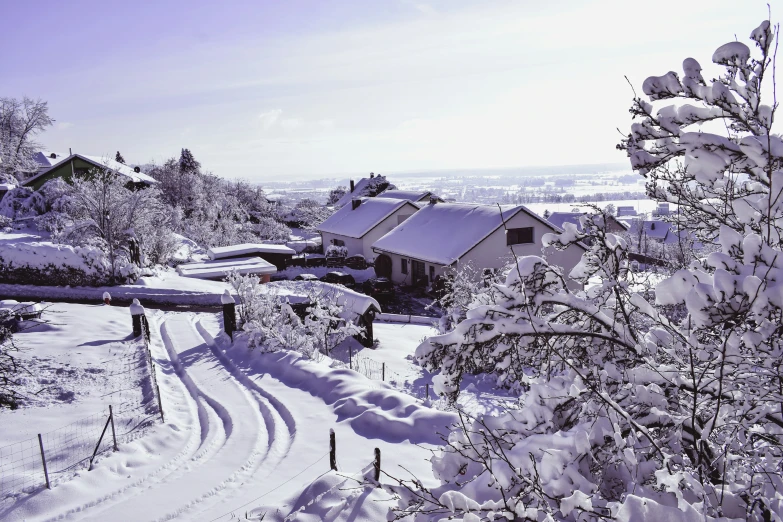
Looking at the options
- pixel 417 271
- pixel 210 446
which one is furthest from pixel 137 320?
pixel 417 271

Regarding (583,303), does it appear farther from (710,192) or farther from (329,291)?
(329,291)

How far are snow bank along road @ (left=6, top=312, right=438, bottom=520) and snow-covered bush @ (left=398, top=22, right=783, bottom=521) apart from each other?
4.29 m

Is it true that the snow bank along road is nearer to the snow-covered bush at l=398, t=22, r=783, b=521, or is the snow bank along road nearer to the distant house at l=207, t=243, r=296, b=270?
the snow-covered bush at l=398, t=22, r=783, b=521

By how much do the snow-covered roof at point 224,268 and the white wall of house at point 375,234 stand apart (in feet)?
30.2

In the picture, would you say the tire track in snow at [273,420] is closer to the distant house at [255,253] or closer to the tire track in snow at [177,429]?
the tire track in snow at [177,429]

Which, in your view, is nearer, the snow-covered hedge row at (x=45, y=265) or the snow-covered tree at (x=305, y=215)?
the snow-covered hedge row at (x=45, y=265)

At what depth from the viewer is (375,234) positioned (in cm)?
4122

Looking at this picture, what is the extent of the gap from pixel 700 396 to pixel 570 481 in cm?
157

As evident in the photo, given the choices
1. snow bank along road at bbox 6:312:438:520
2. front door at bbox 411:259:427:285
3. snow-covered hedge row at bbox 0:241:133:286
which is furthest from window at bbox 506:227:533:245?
snow-covered hedge row at bbox 0:241:133:286

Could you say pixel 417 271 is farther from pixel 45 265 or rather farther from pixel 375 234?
pixel 45 265

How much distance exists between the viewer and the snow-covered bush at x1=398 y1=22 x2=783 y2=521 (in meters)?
3.11

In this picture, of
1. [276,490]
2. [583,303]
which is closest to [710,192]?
[583,303]

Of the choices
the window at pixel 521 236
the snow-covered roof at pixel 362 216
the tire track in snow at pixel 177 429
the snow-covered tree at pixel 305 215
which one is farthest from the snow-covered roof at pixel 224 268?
the snow-covered tree at pixel 305 215

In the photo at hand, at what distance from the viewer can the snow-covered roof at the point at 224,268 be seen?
31.5 m
